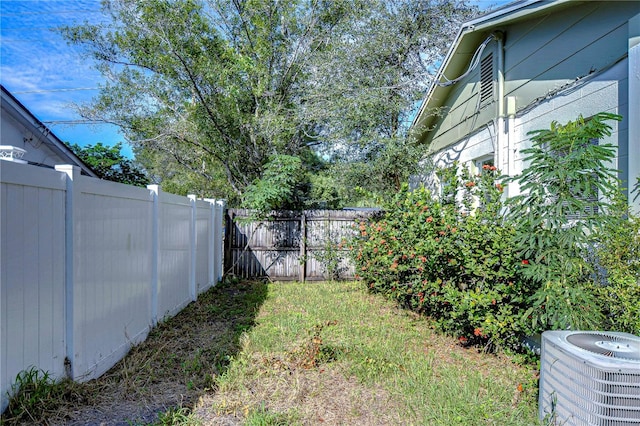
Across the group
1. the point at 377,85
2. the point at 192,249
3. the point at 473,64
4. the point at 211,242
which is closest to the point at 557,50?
the point at 473,64

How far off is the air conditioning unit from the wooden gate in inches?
240

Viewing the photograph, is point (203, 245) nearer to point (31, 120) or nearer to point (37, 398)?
point (31, 120)

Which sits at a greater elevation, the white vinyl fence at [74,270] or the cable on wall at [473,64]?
the cable on wall at [473,64]

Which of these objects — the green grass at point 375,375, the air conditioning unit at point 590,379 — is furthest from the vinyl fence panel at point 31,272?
the air conditioning unit at point 590,379

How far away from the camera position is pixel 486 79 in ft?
20.2

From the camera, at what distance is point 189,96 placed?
9797 mm

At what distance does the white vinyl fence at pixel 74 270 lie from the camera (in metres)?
2.29

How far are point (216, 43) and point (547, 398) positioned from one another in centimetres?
968

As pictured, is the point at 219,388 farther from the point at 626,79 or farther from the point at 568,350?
the point at 626,79

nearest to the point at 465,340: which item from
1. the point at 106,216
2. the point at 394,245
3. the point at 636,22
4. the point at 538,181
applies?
the point at 394,245

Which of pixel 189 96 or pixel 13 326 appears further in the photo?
pixel 189 96

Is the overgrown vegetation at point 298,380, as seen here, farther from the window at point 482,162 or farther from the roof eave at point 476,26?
the roof eave at point 476,26

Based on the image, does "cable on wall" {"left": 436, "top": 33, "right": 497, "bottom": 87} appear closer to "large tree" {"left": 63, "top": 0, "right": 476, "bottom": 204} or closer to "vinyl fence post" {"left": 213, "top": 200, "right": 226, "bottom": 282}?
"large tree" {"left": 63, "top": 0, "right": 476, "bottom": 204}

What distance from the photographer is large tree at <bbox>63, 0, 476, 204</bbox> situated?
8.92 m
